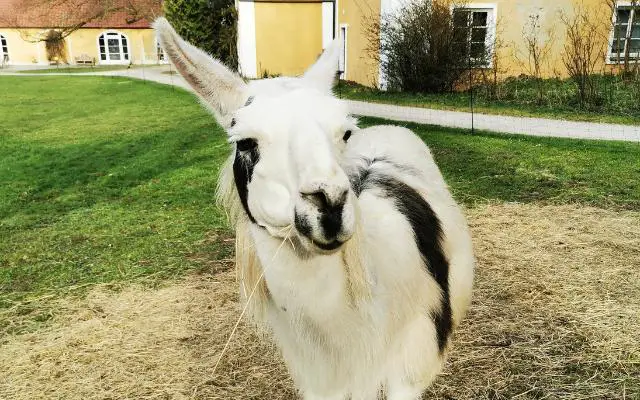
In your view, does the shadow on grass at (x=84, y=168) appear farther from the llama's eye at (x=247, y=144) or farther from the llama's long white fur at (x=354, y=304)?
the llama's eye at (x=247, y=144)

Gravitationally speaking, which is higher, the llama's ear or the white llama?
the llama's ear

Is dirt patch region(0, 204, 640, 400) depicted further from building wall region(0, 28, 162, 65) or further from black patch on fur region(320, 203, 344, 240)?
building wall region(0, 28, 162, 65)

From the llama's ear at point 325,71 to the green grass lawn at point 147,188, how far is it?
3.02 metres

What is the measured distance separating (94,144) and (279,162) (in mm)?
10427

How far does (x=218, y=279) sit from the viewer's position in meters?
4.69

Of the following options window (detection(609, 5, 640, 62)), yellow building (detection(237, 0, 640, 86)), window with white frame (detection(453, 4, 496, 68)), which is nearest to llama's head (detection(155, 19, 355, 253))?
yellow building (detection(237, 0, 640, 86))

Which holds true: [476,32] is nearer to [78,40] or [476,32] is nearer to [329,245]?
[329,245]

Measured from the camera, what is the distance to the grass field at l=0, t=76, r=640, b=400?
11.0 feet

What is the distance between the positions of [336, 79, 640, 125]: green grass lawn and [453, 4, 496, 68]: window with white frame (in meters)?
1.09

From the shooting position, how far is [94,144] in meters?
11.0

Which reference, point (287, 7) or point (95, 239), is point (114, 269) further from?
point (287, 7)

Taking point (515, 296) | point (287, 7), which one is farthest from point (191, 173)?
point (287, 7)

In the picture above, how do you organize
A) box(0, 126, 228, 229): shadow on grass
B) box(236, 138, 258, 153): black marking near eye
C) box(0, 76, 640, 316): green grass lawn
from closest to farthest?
box(236, 138, 258, 153): black marking near eye, box(0, 76, 640, 316): green grass lawn, box(0, 126, 228, 229): shadow on grass

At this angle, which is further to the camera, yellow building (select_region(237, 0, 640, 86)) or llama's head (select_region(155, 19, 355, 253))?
yellow building (select_region(237, 0, 640, 86))
